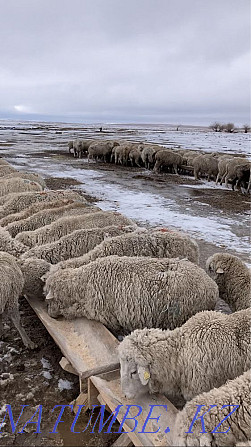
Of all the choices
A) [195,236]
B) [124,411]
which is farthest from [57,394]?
[195,236]

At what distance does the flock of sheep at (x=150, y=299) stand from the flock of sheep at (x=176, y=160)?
9.55 metres

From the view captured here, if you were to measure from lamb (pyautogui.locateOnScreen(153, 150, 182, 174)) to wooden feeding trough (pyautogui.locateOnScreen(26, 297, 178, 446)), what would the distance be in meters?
14.9

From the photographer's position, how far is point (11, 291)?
4.04 meters

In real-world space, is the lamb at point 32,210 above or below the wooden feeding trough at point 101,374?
above

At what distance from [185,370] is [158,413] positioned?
45 cm

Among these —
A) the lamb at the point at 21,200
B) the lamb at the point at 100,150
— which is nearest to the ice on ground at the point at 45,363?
the lamb at the point at 21,200

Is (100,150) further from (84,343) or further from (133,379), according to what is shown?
(133,379)

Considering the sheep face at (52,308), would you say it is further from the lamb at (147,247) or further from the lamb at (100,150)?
the lamb at (100,150)

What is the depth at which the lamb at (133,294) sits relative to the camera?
394 cm

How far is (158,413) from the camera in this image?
2.80 meters

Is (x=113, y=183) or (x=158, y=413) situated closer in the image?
(x=158, y=413)

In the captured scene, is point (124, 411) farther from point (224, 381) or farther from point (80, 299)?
point (80, 299)

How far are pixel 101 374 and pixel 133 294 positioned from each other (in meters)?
1.01

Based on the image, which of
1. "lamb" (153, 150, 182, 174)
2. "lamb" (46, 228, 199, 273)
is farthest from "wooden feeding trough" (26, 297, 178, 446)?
"lamb" (153, 150, 182, 174)
